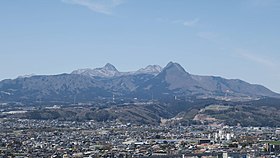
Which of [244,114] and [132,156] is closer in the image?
[132,156]

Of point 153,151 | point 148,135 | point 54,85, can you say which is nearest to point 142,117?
point 148,135

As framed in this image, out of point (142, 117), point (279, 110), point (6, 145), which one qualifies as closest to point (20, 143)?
point (6, 145)

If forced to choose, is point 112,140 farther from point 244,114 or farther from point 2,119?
point 244,114

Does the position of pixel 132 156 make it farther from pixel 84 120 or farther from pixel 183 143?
pixel 84 120

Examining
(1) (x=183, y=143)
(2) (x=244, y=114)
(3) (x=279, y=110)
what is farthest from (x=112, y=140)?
(3) (x=279, y=110)

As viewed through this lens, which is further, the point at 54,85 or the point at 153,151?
the point at 54,85

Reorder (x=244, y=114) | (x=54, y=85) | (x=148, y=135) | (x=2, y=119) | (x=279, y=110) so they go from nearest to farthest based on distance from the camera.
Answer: (x=148, y=135), (x=2, y=119), (x=244, y=114), (x=279, y=110), (x=54, y=85)

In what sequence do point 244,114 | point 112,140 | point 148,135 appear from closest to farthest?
1. point 112,140
2. point 148,135
3. point 244,114

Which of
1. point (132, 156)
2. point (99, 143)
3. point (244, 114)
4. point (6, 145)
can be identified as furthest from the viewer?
point (244, 114)

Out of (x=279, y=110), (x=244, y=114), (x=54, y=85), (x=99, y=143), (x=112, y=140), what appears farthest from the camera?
(x=54, y=85)
